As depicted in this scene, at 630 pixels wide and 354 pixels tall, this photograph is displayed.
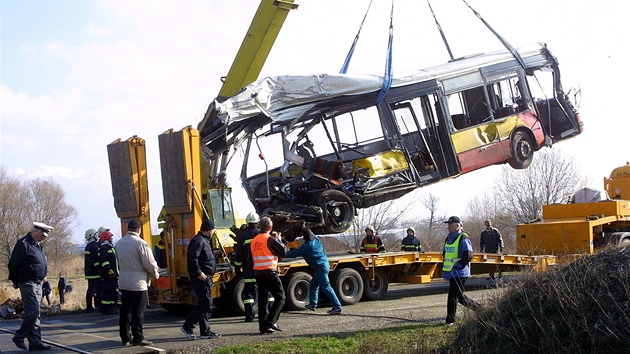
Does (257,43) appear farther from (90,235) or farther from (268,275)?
(268,275)

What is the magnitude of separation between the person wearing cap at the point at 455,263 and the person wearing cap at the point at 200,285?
3125mm

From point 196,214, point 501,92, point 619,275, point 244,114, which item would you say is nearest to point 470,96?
point 501,92

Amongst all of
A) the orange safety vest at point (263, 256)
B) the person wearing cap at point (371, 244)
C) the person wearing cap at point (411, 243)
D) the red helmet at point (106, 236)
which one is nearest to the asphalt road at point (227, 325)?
the orange safety vest at point (263, 256)

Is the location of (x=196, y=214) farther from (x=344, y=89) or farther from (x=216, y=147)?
(x=344, y=89)

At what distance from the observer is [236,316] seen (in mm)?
11203

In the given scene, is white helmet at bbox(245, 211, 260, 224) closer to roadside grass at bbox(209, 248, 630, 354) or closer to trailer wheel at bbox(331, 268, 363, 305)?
trailer wheel at bbox(331, 268, 363, 305)

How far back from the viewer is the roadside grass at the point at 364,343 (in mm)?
7168

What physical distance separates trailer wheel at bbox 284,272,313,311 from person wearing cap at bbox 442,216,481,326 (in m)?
3.09

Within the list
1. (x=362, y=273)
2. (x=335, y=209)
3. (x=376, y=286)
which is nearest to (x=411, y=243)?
(x=376, y=286)

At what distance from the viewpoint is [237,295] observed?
1098cm

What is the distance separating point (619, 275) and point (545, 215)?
31.6 feet

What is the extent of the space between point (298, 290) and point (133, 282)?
3796 mm

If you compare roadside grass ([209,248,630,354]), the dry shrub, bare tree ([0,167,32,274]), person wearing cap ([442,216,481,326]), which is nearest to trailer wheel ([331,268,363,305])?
person wearing cap ([442,216,481,326])

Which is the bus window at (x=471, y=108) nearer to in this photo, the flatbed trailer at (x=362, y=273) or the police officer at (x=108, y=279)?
the flatbed trailer at (x=362, y=273)
